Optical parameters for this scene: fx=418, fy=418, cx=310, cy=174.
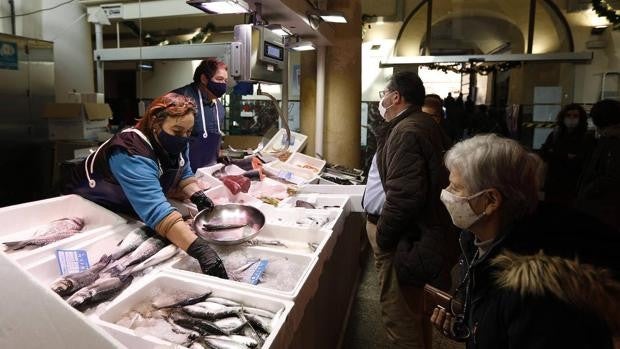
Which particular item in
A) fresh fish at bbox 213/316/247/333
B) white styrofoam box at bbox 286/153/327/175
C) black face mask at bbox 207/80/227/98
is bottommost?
fresh fish at bbox 213/316/247/333

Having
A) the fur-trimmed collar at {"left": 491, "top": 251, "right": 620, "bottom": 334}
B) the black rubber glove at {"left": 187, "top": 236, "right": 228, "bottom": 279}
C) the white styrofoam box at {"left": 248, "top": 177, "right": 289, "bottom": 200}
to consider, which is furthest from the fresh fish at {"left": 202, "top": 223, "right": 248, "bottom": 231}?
the fur-trimmed collar at {"left": 491, "top": 251, "right": 620, "bottom": 334}

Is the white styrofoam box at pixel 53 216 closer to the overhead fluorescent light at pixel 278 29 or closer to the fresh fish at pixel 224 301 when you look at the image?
the fresh fish at pixel 224 301

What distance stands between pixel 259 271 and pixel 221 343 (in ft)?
1.61

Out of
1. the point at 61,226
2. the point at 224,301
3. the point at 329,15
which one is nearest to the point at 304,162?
the point at 329,15

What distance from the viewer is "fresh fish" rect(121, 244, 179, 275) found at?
1.57 m

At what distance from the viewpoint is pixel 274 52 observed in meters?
3.15

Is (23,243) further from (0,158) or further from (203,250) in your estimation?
(0,158)

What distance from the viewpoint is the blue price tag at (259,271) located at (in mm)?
1597

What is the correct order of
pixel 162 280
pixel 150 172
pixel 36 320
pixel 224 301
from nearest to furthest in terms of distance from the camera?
pixel 36 320 → pixel 224 301 → pixel 162 280 → pixel 150 172

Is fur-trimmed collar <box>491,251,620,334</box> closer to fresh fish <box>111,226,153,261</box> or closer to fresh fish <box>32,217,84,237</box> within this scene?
fresh fish <box>111,226,153,261</box>

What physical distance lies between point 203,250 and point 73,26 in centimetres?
600

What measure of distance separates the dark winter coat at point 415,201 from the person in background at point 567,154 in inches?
110

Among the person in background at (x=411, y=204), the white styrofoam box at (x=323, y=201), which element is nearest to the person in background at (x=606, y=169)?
the person in background at (x=411, y=204)

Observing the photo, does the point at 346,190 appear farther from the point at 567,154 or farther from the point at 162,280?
the point at 567,154
